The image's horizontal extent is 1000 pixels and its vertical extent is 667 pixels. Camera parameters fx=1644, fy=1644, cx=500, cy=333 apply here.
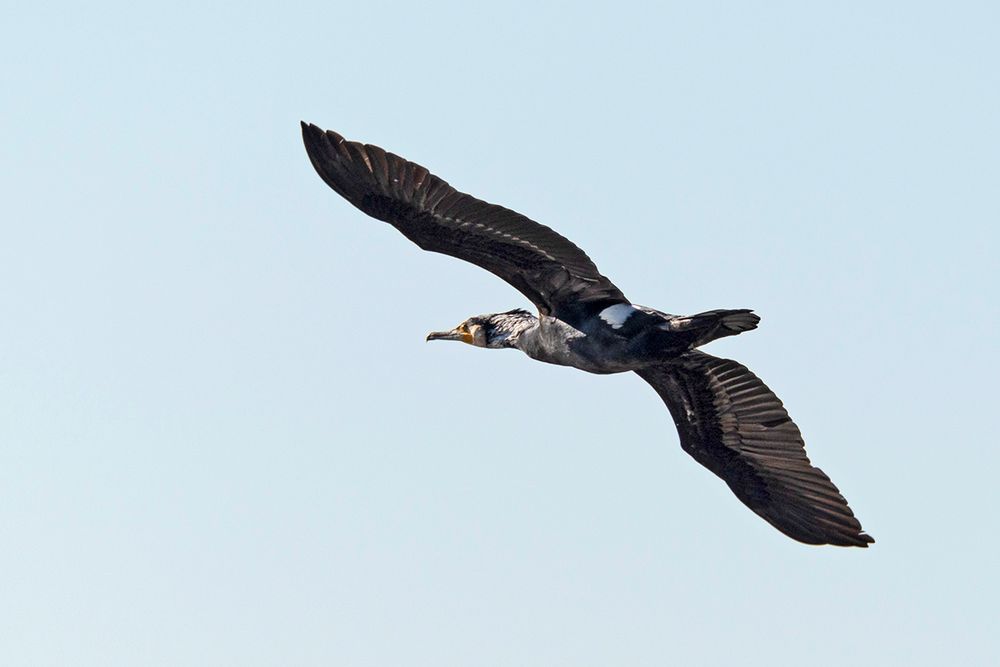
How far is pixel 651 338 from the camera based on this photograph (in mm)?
14836

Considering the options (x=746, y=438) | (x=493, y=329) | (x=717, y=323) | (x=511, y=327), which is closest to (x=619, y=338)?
(x=717, y=323)

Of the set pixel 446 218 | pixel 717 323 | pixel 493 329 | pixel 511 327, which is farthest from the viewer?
pixel 493 329

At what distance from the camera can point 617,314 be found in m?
15.0

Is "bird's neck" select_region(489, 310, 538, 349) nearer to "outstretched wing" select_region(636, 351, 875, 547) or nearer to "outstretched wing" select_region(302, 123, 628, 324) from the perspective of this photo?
"outstretched wing" select_region(302, 123, 628, 324)

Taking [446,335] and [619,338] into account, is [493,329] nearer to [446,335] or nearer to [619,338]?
[446,335]

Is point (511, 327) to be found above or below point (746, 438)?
above

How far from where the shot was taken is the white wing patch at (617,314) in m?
15.0

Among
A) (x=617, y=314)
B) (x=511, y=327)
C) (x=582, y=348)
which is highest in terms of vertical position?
(x=511, y=327)

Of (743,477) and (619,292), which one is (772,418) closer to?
(743,477)

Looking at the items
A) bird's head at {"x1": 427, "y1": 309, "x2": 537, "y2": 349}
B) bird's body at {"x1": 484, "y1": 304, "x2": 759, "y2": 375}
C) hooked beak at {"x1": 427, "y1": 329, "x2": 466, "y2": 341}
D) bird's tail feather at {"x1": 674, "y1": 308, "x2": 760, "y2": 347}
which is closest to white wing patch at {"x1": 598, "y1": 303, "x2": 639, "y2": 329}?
bird's body at {"x1": 484, "y1": 304, "x2": 759, "y2": 375}

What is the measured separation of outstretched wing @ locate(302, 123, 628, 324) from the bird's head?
103 cm

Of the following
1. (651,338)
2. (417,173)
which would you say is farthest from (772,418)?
(417,173)

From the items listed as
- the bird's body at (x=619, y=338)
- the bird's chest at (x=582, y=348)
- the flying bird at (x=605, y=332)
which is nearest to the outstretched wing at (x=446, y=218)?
the flying bird at (x=605, y=332)

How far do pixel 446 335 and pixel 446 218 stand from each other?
278cm
